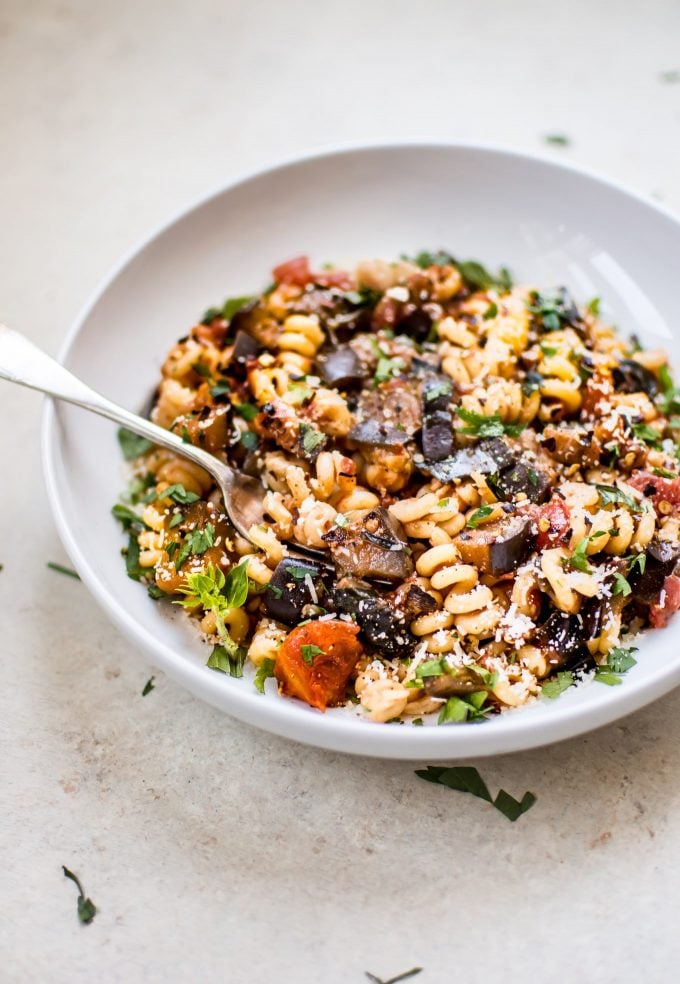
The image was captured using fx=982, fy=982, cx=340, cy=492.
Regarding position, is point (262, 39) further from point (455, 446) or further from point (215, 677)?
point (215, 677)

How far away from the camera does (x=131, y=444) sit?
3836 mm

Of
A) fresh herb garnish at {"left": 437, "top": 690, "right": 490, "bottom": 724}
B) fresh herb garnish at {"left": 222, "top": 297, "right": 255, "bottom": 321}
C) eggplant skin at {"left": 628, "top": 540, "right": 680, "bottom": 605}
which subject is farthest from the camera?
fresh herb garnish at {"left": 222, "top": 297, "right": 255, "bottom": 321}

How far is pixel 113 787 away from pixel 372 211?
2679 millimetres

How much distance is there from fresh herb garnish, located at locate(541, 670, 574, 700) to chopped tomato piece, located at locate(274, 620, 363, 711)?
2.02ft

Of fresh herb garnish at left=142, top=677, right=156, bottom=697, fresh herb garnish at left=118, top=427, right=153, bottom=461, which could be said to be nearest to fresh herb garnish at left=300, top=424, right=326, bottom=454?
fresh herb garnish at left=118, top=427, right=153, bottom=461

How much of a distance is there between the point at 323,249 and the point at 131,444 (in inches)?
51.6

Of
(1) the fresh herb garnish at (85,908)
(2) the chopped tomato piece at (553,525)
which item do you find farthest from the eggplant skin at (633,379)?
(1) the fresh herb garnish at (85,908)

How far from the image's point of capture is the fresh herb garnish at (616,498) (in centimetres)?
330

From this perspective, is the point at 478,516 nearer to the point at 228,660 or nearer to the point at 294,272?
the point at 228,660

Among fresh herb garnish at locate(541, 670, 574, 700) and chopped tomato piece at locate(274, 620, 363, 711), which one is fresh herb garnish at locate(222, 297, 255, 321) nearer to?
chopped tomato piece at locate(274, 620, 363, 711)

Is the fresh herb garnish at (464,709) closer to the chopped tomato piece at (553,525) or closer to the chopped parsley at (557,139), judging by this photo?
the chopped tomato piece at (553,525)

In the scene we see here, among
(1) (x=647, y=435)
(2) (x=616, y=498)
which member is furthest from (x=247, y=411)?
(1) (x=647, y=435)

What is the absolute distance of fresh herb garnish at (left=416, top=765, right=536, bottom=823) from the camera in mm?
3248

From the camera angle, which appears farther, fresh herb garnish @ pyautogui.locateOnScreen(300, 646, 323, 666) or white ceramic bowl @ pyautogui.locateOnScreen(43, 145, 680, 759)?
white ceramic bowl @ pyautogui.locateOnScreen(43, 145, 680, 759)
